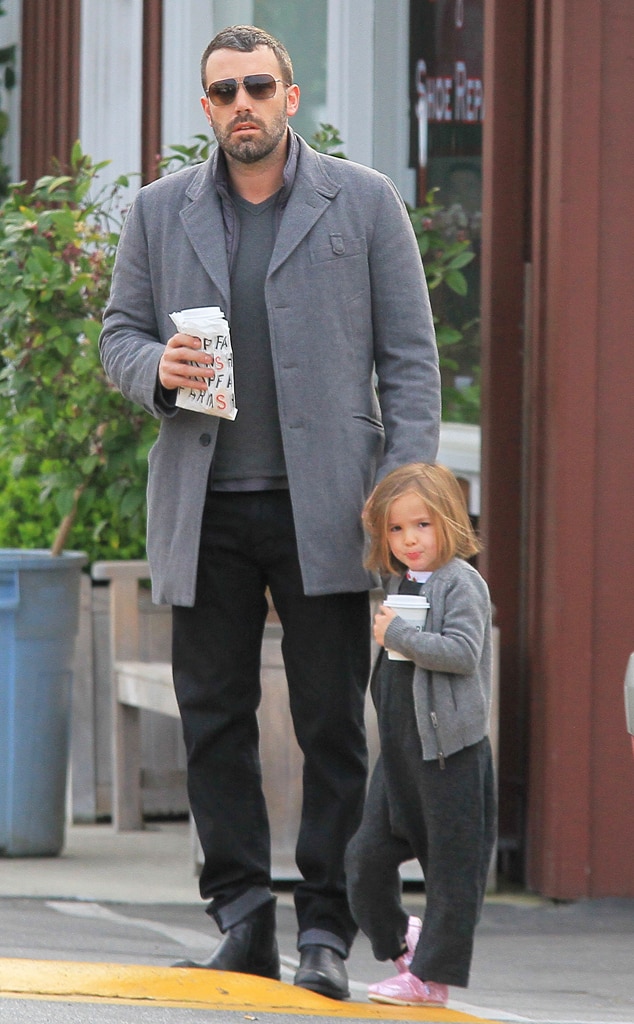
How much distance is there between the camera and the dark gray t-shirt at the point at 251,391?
12.2 feet

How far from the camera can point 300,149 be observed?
12.6 ft

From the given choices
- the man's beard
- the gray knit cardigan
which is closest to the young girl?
the gray knit cardigan

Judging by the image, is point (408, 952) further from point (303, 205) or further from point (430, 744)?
point (303, 205)

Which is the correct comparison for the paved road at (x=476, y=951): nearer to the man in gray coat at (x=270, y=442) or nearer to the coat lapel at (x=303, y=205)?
the man in gray coat at (x=270, y=442)

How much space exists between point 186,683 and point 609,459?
1856 mm

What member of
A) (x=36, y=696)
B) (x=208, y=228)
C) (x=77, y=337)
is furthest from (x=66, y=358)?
(x=208, y=228)

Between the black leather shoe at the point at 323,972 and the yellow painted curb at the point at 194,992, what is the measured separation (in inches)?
1.6

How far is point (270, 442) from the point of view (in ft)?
12.3

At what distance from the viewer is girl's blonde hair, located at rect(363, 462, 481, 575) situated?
11.7 feet

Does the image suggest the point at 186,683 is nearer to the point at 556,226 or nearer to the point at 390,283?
the point at 390,283

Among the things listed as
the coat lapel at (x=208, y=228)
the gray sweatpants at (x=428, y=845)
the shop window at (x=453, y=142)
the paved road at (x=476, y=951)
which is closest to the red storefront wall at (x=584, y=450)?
the paved road at (x=476, y=951)

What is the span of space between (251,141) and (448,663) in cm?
116

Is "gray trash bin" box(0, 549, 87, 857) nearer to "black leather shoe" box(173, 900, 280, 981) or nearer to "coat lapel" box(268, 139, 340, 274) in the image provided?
"black leather shoe" box(173, 900, 280, 981)

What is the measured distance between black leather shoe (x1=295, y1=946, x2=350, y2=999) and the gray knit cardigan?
1.78 feet
